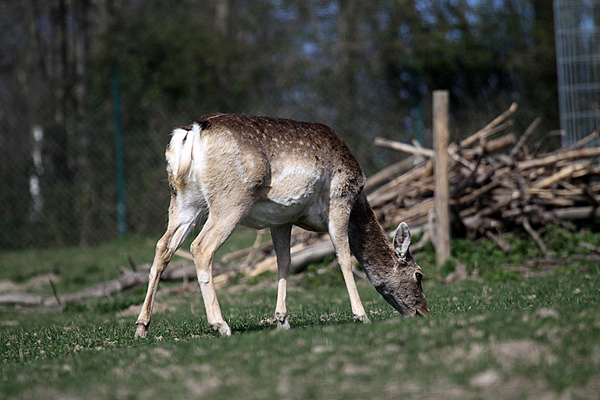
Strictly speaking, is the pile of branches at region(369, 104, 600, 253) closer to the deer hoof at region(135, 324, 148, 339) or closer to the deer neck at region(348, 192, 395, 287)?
the deer neck at region(348, 192, 395, 287)

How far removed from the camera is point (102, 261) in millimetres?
12891

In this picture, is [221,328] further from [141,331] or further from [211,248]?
[141,331]

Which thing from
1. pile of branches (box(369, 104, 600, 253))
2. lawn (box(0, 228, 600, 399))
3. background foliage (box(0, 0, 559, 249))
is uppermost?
background foliage (box(0, 0, 559, 249))

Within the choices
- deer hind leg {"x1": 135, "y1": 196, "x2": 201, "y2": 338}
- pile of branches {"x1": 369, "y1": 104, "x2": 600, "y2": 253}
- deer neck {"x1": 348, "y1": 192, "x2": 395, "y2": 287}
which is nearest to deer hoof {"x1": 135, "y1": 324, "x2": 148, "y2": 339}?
deer hind leg {"x1": 135, "y1": 196, "x2": 201, "y2": 338}

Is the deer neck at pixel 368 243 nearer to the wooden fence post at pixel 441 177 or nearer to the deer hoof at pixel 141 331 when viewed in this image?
the deer hoof at pixel 141 331

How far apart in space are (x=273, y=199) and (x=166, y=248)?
980mm

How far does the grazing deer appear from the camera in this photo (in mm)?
5613

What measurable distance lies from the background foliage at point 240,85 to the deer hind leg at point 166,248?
857 cm

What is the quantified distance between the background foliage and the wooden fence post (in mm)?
4484

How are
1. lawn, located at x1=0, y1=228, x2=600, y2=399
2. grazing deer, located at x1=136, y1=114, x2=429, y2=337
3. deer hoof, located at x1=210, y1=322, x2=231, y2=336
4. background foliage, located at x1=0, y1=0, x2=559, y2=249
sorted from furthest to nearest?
background foliage, located at x1=0, y1=0, x2=559, y2=249 → grazing deer, located at x1=136, y1=114, x2=429, y2=337 → deer hoof, located at x1=210, y1=322, x2=231, y2=336 → lawn, located at x1=0, y1=228, x2=600, y2=399

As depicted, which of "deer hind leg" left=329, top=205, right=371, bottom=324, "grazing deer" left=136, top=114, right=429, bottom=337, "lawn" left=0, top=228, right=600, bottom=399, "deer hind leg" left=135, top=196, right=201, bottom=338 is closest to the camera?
"lawn" left=0, top=228, right=600, bottom=399

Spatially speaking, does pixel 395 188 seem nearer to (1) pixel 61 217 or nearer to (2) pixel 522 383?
(1) pixel 61 217

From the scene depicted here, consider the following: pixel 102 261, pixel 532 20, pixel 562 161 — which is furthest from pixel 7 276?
pixel 532 20

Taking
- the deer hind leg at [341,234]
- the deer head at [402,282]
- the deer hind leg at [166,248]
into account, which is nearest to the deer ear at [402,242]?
the deer head at [402,282]
